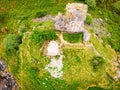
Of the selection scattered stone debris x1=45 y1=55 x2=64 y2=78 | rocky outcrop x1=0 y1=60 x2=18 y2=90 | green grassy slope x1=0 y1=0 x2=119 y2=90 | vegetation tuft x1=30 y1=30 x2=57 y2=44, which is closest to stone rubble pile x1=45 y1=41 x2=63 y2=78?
scattered stone debris x1=45 y1=55 x2=64 y2=78

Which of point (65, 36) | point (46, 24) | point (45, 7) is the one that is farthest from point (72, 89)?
point (45, 7)

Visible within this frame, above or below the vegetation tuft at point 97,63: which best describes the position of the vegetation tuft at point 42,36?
above

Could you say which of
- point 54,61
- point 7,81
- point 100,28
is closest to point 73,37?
point 54,61

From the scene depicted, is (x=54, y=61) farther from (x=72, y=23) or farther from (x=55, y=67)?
(x=72, y=23)

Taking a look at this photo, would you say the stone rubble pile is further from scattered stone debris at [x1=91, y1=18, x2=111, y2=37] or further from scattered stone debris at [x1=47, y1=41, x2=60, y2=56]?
scattered stone debris at [x1=91, y1=18, x2=111, y2=37]

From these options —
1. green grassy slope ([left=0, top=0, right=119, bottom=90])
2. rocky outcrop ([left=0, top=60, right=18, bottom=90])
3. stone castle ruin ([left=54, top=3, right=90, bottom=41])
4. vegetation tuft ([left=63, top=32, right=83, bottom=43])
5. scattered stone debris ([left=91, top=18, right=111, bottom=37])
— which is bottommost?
rocky outcrop ([left=0, top=60, right=18, bottom=90])

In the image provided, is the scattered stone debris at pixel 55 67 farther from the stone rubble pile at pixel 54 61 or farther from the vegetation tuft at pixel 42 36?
the vegetation tuft at pixel 42 36

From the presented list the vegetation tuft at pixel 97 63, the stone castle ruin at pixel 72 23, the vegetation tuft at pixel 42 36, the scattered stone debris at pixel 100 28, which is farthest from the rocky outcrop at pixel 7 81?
the scattered stone debris at pixel 100 28
